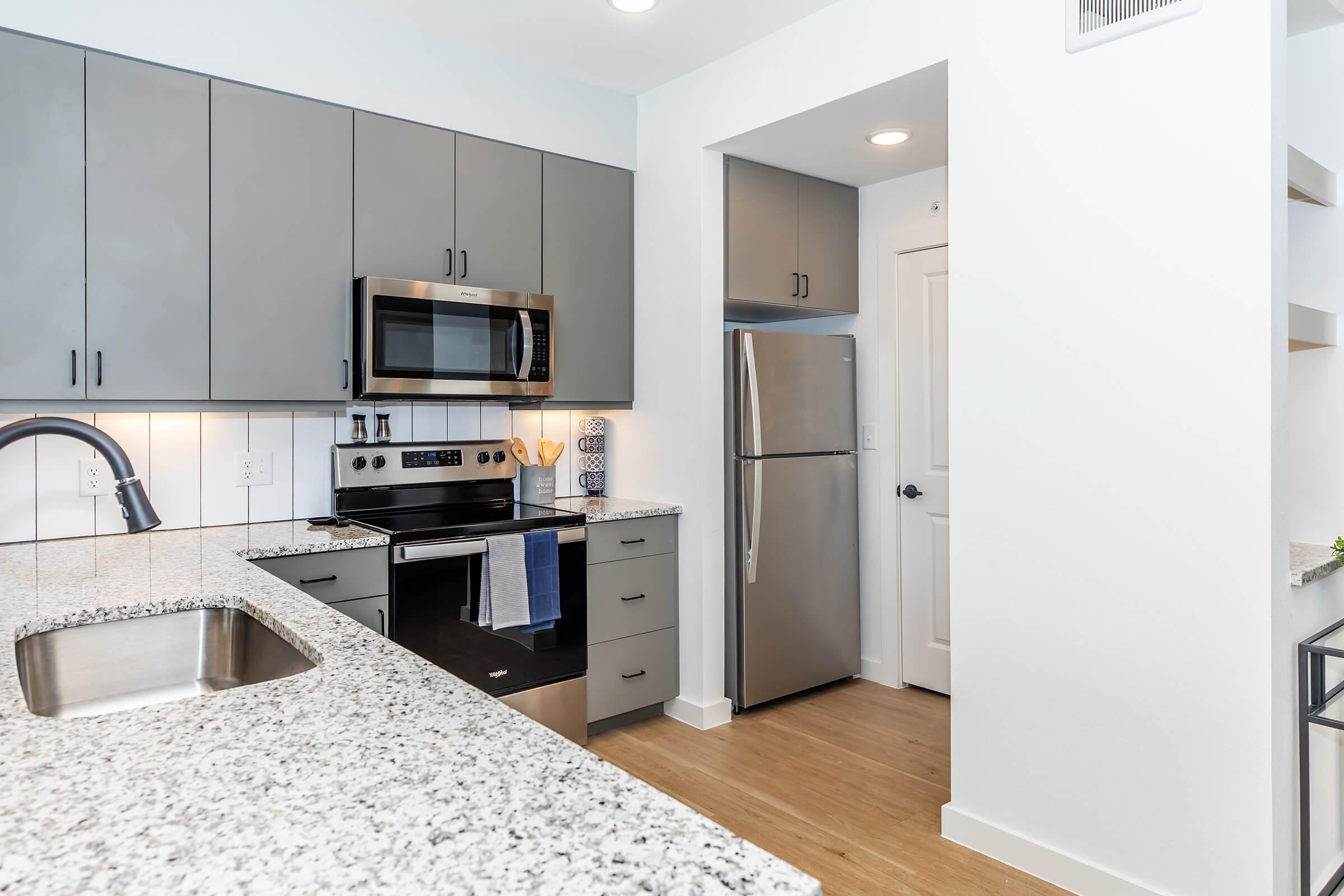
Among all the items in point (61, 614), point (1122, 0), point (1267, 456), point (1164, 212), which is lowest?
point (61, 614)

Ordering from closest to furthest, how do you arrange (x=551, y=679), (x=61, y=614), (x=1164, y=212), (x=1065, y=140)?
(x=61, y=614) < (x=1164, y=212) < (x=1065, y=140) < (x=551, y=679)

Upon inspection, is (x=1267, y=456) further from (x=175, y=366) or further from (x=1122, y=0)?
(x=175, y=366)

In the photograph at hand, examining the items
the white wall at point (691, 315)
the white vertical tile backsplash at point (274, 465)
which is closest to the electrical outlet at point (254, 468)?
the white vertical tile backsplash at point (274, 465)

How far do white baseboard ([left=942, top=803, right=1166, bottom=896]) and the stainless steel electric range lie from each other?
131 cm

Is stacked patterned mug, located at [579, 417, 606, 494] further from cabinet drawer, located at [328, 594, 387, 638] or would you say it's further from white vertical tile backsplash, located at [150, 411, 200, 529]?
white vertical tile backsplash, located at [150, 411, 200, 529]

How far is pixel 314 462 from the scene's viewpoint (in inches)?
114

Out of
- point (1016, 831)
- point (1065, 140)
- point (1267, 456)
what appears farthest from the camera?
point (1016, 831)

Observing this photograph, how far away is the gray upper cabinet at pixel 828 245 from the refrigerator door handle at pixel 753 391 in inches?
15.8

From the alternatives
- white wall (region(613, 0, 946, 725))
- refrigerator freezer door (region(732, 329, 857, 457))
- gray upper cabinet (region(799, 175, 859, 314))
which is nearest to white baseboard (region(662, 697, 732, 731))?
white wall (region(613, 0, 946, 725))

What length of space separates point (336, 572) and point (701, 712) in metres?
1.47

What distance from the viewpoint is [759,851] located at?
0.62 metres

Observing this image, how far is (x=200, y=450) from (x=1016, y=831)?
268 cm

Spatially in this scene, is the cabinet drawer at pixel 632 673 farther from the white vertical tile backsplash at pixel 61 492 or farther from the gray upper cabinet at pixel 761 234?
the white vertical tile backsplash at pixel 61 492

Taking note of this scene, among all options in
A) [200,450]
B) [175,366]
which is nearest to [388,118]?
[175,366]
